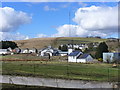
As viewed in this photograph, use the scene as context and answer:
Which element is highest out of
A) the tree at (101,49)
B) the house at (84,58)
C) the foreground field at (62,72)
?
the tree at (101,49)

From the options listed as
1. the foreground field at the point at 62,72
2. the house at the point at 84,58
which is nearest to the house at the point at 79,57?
the house at the point at 84,58

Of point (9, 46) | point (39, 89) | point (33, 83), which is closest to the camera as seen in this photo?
point (39, 89)

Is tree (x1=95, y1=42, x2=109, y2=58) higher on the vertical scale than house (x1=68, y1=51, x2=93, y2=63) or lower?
higher

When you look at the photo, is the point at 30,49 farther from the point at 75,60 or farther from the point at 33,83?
the point at 33,83

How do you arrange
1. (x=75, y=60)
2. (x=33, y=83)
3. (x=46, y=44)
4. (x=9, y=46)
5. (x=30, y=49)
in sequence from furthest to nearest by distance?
1. (x=46, y=44)
2. (x=30, y=49)
3. (x=9, y=46)
4. (x=75, y=60)
5. (x=33, y=83)

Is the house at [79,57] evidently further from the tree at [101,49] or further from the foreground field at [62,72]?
the foreground field at [62,72]

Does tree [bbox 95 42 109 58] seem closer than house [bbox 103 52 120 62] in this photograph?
No

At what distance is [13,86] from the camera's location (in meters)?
4.66

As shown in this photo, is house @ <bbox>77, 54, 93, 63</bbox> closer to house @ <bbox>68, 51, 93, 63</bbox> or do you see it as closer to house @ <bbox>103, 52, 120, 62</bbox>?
house @ <bbox>68, 51, 93, 63</bbox>

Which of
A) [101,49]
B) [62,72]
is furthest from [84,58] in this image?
[62,72]

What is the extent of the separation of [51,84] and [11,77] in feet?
3.18

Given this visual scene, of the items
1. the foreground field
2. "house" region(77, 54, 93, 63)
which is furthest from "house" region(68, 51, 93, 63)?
the foreground field

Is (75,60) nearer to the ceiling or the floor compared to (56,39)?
nearer to the floor

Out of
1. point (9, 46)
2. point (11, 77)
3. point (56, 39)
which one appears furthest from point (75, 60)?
point (56, 39)
